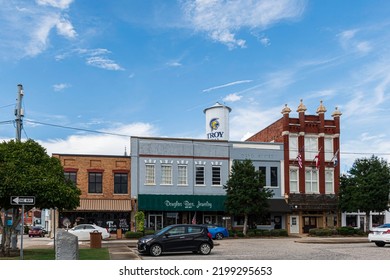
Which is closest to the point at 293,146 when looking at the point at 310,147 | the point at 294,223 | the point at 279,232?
the point at 310,147

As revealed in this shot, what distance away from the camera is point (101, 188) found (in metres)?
45.4

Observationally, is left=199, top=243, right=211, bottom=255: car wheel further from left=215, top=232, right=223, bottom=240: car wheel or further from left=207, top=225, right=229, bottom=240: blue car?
left=215, top=232, right=223, bottom=240: car wheel

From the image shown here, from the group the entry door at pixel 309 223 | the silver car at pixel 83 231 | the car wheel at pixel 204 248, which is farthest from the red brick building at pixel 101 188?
the car wheel at pixel 204 248

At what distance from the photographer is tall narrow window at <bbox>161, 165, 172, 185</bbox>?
46.4 m

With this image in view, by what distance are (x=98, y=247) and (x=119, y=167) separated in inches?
641

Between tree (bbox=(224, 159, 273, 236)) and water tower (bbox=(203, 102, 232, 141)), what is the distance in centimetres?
638

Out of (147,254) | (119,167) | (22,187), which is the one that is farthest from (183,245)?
(119,167)

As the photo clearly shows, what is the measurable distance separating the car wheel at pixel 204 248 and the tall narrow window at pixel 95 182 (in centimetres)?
2272

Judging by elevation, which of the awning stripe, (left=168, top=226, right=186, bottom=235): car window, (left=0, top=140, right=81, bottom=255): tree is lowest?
(left=168, top=226, right=186, bottom=235): car window

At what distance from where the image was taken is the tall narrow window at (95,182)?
4516cm

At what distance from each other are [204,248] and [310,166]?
1112 inches

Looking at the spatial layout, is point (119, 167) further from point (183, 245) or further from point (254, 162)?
point (183, 245)

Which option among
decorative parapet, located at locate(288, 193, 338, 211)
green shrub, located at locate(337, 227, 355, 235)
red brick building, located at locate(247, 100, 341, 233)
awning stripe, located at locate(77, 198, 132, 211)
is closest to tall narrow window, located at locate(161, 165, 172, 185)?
awning stripe, located at locate(77, 198, 132, 211)

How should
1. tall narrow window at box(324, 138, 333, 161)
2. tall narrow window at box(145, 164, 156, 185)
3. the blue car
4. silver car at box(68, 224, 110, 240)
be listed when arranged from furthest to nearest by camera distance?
tall narrow window at box(324, 138, 333, 161) → tall narrow window at box(145, 164, 156, 185) → the blue car → silver car at box(68, 224, 110, 240)
